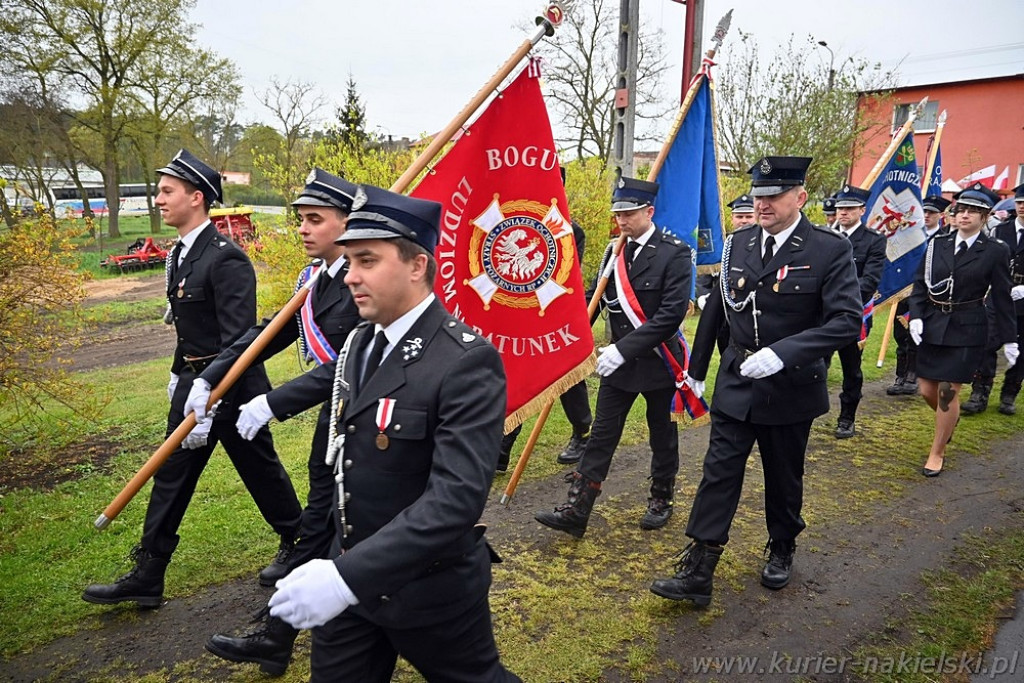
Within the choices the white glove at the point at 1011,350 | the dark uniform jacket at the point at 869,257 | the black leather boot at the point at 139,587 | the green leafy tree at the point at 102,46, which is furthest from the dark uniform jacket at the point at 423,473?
the green leafy tree at the point at 102,46

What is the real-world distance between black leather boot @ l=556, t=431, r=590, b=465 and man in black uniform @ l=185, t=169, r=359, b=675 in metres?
2.89

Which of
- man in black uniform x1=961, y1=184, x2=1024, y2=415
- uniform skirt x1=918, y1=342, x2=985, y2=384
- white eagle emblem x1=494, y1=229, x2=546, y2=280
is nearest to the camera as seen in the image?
white eagle emblem x1=494, y1=229, x2=546, y2=280

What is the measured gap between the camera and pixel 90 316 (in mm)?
6719

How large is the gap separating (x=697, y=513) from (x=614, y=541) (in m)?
0.86

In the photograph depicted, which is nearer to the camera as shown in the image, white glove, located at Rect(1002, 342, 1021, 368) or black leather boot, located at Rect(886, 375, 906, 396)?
white glove, located at Rect(1002, 342, 1021, 368)

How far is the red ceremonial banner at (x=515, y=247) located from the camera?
380cm

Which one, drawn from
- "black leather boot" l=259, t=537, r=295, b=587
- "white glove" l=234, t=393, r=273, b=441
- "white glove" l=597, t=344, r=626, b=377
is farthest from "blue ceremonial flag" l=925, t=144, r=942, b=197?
"white glove" l=234, t=393, r=273, b=441

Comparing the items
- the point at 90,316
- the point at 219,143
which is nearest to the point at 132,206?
the point at 219,143

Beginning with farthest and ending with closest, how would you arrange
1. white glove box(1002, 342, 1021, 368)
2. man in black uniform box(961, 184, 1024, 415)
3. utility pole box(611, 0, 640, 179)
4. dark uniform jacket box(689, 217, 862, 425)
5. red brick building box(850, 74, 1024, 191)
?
red brick building box(850, 74, 1024, 191) → utility pole box(611, 0, 640, 179) → man in black uniform box(961, 184, 1024, 415) → white glove box(1002, 342, 1021, 368) → dark uniform jacket box(689, 217, 862, 425)

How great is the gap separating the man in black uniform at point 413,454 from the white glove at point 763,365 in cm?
192

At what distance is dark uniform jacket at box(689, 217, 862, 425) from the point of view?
3.61m

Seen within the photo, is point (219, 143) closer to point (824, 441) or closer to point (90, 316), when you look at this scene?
point (90, 316)

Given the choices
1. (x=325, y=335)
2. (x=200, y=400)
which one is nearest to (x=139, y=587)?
(x=200, y=400)

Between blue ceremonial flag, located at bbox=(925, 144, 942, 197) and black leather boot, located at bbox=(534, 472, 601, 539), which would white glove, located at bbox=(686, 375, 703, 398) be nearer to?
black leather boot, located at bbox=(534, 472, 601, 539)
